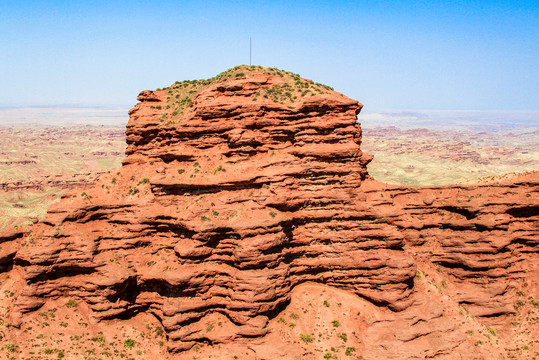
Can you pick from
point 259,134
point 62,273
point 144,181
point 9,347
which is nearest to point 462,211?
point 259,134

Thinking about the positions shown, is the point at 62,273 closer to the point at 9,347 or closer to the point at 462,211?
the point at 9,347

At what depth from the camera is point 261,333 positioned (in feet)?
100

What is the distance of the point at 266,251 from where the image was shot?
103ft

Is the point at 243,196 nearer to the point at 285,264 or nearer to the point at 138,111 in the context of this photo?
the point at 285,264

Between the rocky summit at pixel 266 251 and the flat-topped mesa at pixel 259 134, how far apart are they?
165 mm

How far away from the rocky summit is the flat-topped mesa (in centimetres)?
17

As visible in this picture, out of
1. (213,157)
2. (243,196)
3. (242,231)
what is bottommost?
(242,231)

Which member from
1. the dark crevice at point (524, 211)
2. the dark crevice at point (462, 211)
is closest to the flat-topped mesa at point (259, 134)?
the dark crevice at point (462, 211)

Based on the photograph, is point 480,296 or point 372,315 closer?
point 372,315

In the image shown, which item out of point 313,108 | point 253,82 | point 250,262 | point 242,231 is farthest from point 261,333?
point 253,82

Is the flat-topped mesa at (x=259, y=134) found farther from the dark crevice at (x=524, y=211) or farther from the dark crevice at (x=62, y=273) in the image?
the dark crevice at (x=524, y=211)

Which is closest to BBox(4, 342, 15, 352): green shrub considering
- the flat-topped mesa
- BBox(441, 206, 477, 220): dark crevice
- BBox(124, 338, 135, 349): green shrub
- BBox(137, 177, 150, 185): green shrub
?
BBox(124, 338, 135, 349): green shrub

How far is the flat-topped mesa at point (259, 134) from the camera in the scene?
34312 millimetres

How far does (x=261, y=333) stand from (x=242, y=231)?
341 inches
